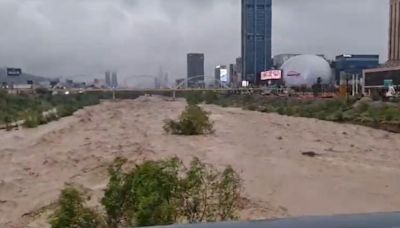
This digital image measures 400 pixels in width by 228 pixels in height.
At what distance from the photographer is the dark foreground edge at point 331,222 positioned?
2.23 metres

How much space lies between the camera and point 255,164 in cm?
1797

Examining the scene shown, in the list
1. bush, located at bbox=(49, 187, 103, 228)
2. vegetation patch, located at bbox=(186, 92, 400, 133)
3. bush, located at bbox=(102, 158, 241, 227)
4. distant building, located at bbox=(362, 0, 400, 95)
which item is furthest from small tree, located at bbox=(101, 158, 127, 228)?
distant building, located at bbox=(362, 0, 400, 95)

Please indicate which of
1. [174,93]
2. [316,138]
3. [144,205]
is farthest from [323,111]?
[174,93]

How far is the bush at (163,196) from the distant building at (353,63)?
334 feet

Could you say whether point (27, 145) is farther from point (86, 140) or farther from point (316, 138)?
point (316, 138)

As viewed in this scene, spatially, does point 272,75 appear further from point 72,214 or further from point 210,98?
point 72,214

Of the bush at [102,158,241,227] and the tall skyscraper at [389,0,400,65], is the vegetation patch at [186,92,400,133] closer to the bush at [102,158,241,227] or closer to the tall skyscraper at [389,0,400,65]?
the bush at [102,158,241,227]

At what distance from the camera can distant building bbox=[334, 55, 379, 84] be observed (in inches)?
4195

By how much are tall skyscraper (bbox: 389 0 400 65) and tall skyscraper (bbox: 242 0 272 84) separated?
44.1 meters

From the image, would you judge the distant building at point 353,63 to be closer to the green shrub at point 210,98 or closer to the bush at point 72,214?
the green shrub at point 210,98

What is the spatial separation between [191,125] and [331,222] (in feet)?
79.6

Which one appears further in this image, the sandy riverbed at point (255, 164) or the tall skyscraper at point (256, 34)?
the tall skyscraper at point (256, 34)

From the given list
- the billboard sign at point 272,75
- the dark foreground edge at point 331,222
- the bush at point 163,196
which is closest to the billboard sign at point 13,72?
the billboard sign at point 272,75

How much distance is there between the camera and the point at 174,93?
108m
